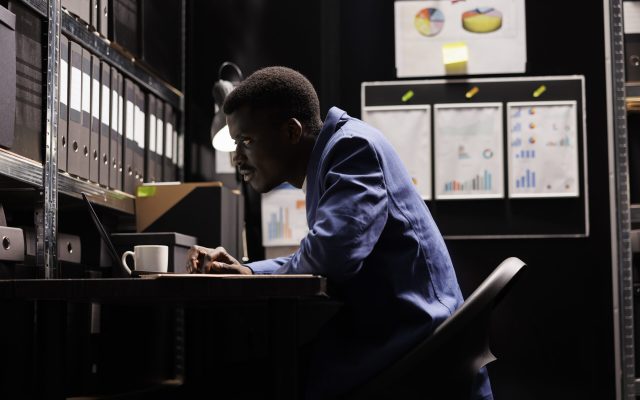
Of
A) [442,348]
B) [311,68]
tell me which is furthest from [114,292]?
[311,68]

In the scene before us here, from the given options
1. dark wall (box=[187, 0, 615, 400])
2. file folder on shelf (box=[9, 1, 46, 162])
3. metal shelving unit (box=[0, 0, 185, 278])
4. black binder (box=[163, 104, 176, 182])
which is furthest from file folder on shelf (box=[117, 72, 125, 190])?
dark wall (box=[187, 0, 615, 400])

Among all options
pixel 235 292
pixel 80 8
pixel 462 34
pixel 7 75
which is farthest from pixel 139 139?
pixel 235 292

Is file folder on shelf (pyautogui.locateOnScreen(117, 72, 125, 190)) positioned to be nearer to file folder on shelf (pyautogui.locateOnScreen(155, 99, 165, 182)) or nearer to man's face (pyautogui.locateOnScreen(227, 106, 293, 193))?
file folder on shelf (pyautogui.locateOnScreen(155, 99, 165, 182))

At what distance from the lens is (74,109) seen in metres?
2.44

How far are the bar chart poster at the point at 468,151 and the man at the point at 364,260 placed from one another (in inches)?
67.0

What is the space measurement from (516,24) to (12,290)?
2526 mm

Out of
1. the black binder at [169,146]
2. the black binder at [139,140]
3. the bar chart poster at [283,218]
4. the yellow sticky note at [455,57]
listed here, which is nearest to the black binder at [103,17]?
the black binder at [139,140]

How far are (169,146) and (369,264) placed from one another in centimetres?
188

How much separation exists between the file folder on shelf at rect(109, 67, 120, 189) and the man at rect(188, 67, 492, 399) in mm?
1003

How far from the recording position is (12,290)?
144 cm

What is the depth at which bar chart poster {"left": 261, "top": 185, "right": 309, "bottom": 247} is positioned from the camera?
3.47 metres

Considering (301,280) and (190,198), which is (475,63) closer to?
(190,198)

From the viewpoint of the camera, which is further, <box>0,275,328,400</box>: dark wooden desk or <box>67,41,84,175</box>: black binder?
<box>67,41,84,175</box>: black binder

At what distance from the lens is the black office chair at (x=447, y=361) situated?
4.55ft
